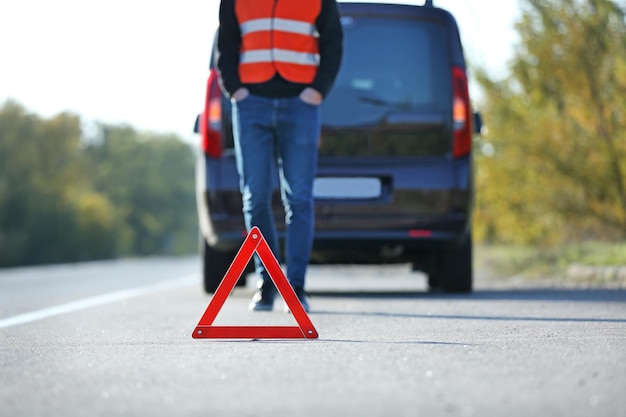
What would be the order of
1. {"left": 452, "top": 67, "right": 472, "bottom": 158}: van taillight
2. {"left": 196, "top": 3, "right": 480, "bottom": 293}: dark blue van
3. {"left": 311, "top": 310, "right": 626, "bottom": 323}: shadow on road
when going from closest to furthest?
1. {"left": 311, "top": 310, "right": 626, "bottom": 323}: shadow on road
2. {"left": 196, "top": 3, "right": 480, "bottom": 293}: dark blue van
3. {"left": 452, "top": 67, "right": 472, "bottom": 158}: van taillight

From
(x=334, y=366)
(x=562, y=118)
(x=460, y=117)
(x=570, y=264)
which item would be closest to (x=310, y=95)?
(x=460, y=117)

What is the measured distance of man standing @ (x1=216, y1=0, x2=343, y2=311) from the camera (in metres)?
7.61

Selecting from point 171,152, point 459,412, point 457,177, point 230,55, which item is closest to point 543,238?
point 457,177

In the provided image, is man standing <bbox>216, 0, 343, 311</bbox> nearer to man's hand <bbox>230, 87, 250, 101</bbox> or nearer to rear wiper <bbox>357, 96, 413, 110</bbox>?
man's hand <bbox>230, 87, 250, 101</bbox>

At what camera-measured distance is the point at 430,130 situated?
30.7 ft

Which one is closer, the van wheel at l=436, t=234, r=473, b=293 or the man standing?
the man standing

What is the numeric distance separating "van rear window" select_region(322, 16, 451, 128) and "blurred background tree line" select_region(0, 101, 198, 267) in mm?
49464

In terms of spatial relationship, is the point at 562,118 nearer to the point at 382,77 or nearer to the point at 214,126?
the point at 382,77

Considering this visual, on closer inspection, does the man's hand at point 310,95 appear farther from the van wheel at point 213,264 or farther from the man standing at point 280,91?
the van wheel at point 213,264

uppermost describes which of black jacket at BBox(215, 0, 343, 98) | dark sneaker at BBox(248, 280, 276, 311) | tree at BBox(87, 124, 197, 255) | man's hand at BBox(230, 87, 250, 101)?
black jacket at BBox(215, 0, 343, 98)

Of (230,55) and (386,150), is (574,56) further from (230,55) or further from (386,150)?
(230,55)

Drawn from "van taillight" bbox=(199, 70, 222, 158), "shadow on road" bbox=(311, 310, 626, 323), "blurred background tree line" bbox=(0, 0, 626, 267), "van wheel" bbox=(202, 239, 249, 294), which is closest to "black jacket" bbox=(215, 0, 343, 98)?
"shadow on road" bbox=(311, 310, 626, 323)

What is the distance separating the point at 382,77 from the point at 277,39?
1870 mm

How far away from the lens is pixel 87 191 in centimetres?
9194
